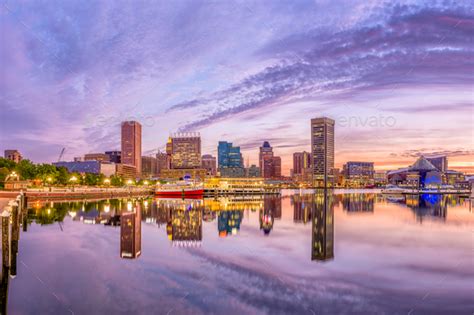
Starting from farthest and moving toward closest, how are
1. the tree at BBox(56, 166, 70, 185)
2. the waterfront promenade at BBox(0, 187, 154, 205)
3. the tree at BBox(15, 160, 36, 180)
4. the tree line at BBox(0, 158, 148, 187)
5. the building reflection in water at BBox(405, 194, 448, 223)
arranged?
the tree at BBox(56, 166, 70, 185) < the tree at BBox(15, 160, 36, 180) < the tree line at BBox(0, 158, 148, 187) < the waterfront promenade at BBox(0, 187, 154, 205) < the building reflection in water at BBox(405, 194, 448, 223)

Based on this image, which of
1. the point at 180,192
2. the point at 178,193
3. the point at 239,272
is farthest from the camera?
→ the point at 178,193

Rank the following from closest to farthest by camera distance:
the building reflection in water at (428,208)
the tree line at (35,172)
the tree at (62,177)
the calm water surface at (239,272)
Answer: the calm water surface at (239,272) → the building reflection in water at (428,208) → the tree line at (35,172) → the tree at (62,177)

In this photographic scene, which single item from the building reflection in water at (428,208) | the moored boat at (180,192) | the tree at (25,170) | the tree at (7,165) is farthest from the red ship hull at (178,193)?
the building reflection in water at (428,208)

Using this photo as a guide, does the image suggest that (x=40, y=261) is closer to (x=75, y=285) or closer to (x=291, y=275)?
(x=75, y=285)

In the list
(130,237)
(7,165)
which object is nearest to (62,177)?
(7,165)

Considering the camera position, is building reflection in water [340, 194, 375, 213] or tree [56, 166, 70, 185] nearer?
building reflection in water [340, 194, 375, 213]

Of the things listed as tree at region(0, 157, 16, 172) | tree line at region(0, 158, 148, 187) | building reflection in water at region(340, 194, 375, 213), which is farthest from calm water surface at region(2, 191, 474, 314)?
tree at region(0, 157, 16, 172)

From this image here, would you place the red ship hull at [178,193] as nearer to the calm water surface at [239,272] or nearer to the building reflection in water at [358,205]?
the building reflection in water at [358,205]

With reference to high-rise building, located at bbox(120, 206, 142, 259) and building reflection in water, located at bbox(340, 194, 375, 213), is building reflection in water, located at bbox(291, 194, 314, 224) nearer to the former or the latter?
building reflection in water, located at bbox(340, 194, 375, 213)

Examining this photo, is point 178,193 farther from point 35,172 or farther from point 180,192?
point 35,172

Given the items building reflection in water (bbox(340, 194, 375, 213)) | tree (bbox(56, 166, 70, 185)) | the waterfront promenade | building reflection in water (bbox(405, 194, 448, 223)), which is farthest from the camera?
tree (bbox(56, 166, 70, 185))

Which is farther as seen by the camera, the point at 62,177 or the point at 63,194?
the point at 62,177

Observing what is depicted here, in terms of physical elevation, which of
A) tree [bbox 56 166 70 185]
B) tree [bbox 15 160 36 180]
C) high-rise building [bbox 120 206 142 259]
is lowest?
high-rise building [bbox 120 206 142 259]

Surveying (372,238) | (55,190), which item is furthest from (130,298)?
(55,190)
